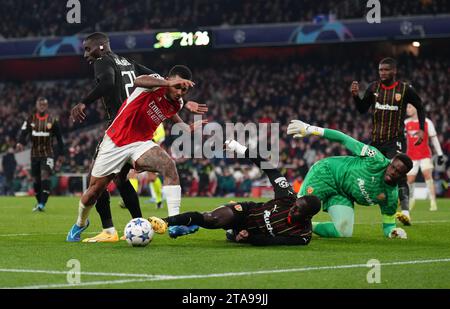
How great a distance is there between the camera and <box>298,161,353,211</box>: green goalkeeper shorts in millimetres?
11273

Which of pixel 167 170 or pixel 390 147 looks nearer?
pixel 167 170

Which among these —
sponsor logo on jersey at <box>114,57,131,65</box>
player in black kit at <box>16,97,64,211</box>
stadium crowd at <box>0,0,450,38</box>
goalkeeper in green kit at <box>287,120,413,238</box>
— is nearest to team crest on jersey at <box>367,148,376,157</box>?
goalkeeper in green kit at <box>287,120,413,238</box>

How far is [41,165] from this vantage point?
19.8m

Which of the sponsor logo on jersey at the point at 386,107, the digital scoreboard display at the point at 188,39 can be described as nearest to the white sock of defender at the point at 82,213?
the sponsor logo on jersey at the point at 386,107

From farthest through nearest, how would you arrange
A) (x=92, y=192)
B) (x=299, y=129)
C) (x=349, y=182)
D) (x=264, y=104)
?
1. (x=264, y=104)
2. (x=349, y=182)
3. (x=299, y=129)
4. (x=92, y=192)

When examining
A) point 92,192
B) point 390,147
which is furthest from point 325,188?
point 92,192

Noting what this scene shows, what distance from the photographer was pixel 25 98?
44.0 meters

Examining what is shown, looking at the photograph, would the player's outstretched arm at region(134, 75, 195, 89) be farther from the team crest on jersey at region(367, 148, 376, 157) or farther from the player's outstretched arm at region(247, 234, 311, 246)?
the team crest on jersey at region(367, 148, 376, 157)

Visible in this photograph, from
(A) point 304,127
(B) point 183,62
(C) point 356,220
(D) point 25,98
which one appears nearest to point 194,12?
(B) point 183,62

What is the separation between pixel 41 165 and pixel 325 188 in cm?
994

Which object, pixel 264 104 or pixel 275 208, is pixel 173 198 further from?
pixel 264 104
